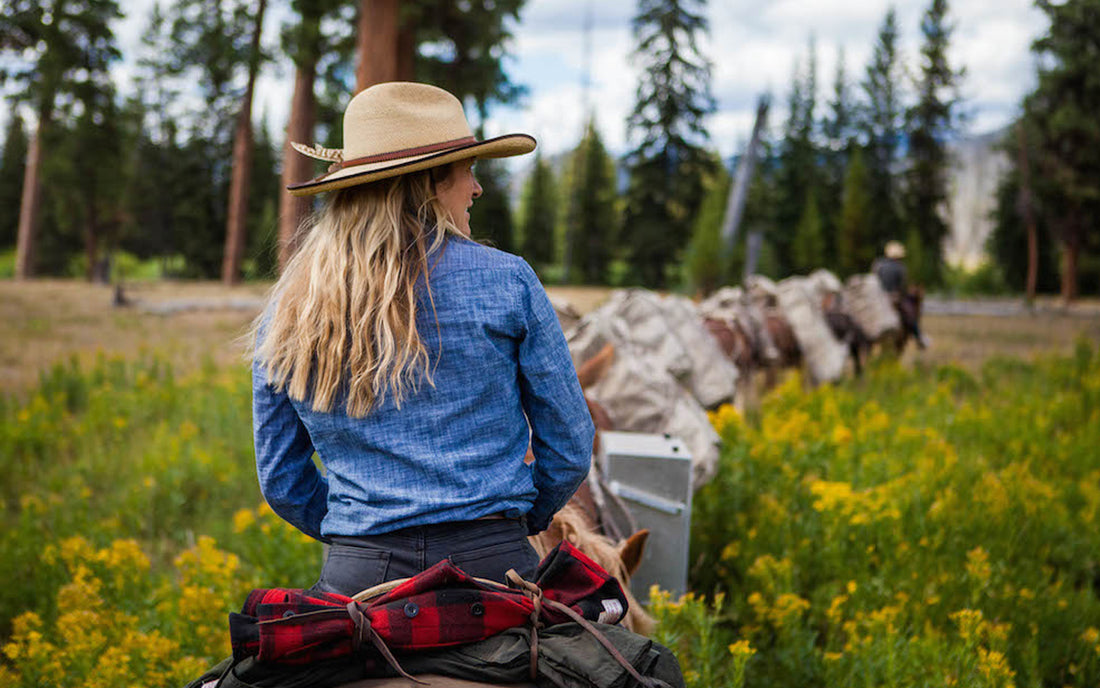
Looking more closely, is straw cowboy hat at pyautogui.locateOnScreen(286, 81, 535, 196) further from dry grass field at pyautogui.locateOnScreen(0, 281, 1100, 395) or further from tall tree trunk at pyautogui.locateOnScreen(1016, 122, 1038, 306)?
tall tree trunk at pyautogui.locateOnScreen(1016, 122, 1038, 306)

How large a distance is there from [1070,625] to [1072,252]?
36300 mm

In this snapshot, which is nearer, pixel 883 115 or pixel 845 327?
pixel 845 327

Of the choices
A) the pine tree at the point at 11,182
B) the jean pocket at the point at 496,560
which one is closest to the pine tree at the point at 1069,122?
the jean pocket at the point at 496,560

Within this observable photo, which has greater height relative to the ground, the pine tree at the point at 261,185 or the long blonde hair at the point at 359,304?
the pine tree at the point at 261,185

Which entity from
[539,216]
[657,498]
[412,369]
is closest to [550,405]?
[412,369]

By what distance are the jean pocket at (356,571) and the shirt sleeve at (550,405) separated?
0.44 meters

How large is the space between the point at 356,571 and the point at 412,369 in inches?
18.6

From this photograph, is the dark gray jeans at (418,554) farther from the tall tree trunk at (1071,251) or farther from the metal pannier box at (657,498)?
the tall tree trunk at (1071,251)

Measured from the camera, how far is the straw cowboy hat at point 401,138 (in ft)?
6.59

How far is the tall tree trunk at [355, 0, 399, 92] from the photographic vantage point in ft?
21.4

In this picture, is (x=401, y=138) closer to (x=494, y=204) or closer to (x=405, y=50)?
(x=405, y=50)

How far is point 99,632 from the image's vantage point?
314 centimetres

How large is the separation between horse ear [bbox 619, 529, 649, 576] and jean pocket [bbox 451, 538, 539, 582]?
105 cm

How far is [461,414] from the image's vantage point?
1.95 m
